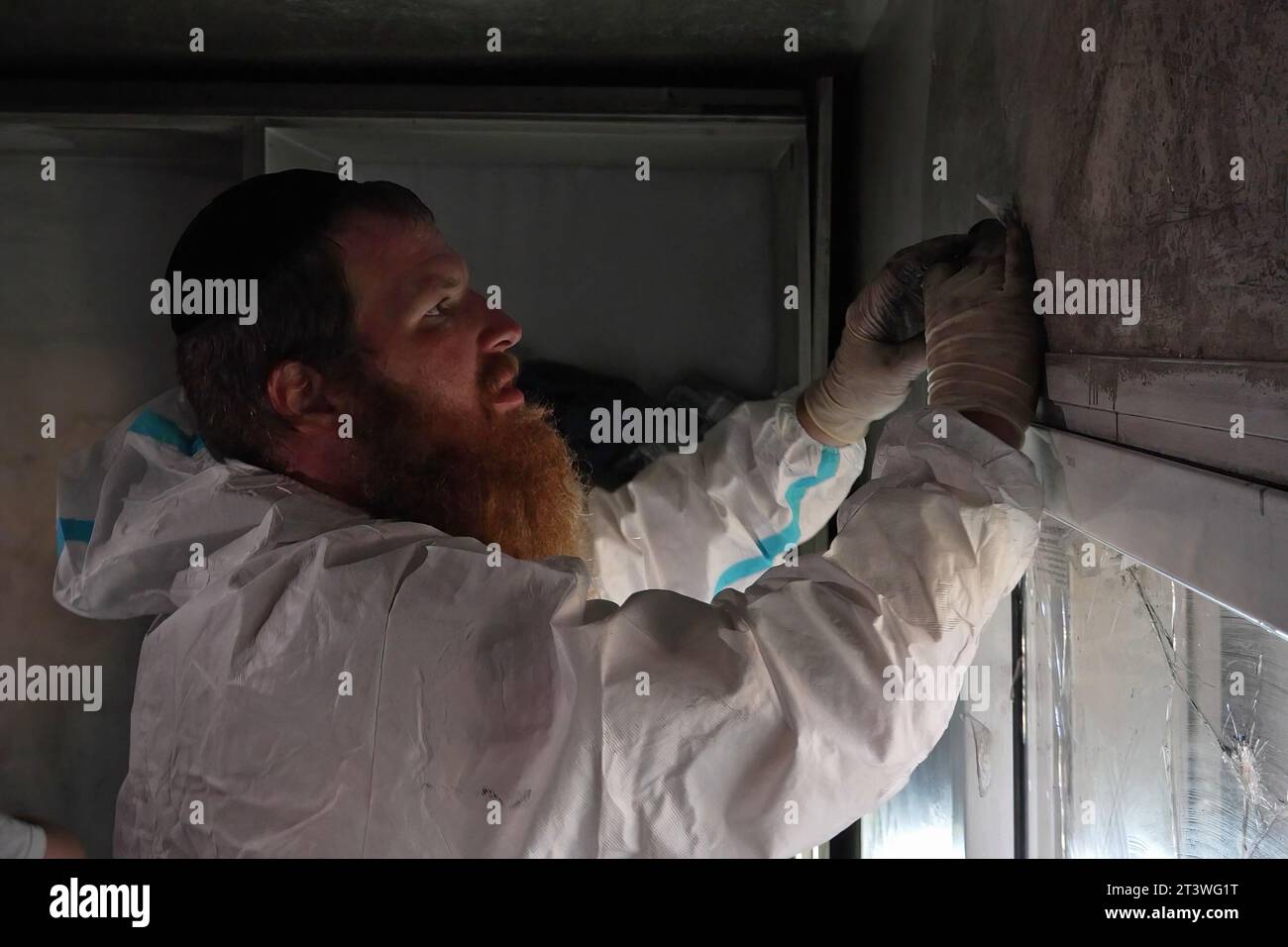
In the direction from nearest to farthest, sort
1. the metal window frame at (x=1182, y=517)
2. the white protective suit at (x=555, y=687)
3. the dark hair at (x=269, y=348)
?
the metal window frame at (x=1182, y=517) → the white protective suit at (x=555, y=687) → the dark hair at (x=269, y=348)

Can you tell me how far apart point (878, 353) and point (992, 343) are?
7.8 inches

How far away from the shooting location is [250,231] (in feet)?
2.44

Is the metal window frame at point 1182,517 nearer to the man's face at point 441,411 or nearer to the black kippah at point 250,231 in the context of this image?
the man's face at point 441,411

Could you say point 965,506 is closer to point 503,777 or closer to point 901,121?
point 503,777

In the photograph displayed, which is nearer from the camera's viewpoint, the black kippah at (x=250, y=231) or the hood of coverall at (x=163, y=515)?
the hood of coverall at (x=163, y=515)

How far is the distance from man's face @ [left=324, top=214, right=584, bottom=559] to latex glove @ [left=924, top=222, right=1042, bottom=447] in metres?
0.41

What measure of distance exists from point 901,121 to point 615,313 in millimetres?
421

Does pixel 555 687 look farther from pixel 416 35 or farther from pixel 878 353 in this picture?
pixel 416 35

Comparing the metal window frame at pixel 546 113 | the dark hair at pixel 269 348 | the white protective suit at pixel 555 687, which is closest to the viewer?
the white protective suit at pixel 555 687

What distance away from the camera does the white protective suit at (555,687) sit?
512 millimetres

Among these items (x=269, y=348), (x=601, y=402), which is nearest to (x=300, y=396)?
(x=269, y=348)

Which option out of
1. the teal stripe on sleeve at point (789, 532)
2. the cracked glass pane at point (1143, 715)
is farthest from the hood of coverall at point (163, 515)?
the cracked glass pane at point (1143, 715)

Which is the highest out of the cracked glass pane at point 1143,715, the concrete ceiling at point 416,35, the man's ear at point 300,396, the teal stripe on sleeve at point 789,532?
the concrete ceiling at point 416,35

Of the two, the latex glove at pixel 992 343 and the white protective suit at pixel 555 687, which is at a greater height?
the latex glove at pixel 992 343
